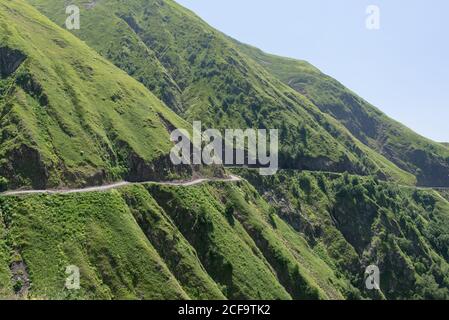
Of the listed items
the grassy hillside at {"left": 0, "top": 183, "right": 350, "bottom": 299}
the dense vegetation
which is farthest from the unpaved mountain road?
the grassy hillside at {"left": 0, "top": 183, "right": 350, "bottom": 299}

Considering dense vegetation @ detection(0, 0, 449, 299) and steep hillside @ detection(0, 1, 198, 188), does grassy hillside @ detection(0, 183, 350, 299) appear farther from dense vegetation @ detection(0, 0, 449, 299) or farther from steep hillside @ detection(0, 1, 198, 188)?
steep hillside @ detection(0, 1, 198, 188)

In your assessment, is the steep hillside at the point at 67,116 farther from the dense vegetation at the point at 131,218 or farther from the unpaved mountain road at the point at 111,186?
the unpaved mountain road at the point at 111,186

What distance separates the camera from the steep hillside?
114500 millimetres

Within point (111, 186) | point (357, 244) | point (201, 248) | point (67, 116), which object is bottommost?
point (357, 244)

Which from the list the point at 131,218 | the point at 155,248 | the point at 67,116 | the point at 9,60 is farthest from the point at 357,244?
the point at 9,60

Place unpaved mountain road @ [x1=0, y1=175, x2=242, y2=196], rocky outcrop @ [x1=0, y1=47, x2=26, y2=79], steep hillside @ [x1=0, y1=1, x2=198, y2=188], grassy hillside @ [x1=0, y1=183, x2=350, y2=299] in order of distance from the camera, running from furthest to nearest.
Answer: rocky outcrop @ [x1=0, y1=47, x2=26, y2=79], steep hillside @ [x1=0, y1=1, x2=198, y2=188], unpaved mountain road @ [x1=0, y1=175, x2=242, y2=196], grassy hillside @ [x1=0, y1=183, x2=350, y2=299]

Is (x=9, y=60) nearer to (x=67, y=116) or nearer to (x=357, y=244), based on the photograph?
(x=67, y=116)

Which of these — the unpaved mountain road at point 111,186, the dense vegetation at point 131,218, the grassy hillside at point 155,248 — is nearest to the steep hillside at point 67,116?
the dense vegetation at point 131,218

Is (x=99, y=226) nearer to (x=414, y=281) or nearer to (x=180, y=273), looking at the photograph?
(x=180, y=273)

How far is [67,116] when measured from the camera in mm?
132125

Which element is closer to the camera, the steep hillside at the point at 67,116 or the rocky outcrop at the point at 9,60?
the steep hillside at the point at 67,116

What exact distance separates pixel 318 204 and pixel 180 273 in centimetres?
10059

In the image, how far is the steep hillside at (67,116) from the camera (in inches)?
4508
